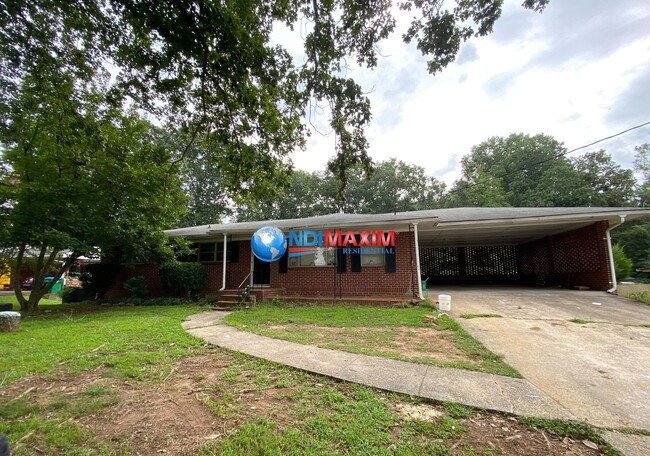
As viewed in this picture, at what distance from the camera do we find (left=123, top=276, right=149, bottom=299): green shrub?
11898 millimetres

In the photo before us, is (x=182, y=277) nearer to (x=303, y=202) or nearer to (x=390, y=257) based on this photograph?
(x=390, y=257)

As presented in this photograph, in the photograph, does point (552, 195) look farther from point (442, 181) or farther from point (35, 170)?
point (35, 170)

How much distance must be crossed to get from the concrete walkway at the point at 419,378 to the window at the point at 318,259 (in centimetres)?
581

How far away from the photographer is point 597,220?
1004cm

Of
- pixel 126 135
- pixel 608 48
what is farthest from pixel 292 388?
pixel 608 48

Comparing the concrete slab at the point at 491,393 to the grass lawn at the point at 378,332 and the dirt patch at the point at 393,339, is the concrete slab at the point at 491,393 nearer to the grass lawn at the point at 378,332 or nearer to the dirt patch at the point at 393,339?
the grass lawn at the point at 378,332

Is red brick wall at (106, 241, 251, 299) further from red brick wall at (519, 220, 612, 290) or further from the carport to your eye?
red brick wall at (519, 220, 612, 290)

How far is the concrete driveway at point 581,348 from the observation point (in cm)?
286

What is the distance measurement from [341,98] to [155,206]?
867 cm

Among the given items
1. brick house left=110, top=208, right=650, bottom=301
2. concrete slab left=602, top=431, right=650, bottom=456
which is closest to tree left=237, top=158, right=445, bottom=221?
brick house left=110, top=208, right=650, bottom=301

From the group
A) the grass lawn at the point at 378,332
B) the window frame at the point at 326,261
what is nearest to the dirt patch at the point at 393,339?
the grass lawn at the point at 378,332

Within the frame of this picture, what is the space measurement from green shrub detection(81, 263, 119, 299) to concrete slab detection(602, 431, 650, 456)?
53.3ft

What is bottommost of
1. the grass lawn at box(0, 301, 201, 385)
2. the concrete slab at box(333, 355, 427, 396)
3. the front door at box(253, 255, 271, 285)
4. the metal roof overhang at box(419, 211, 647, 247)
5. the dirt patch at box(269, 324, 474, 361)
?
the dirt patch at box(269, 324, 474, 361)

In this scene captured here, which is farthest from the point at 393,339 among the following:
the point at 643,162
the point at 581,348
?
the point at 643,162
